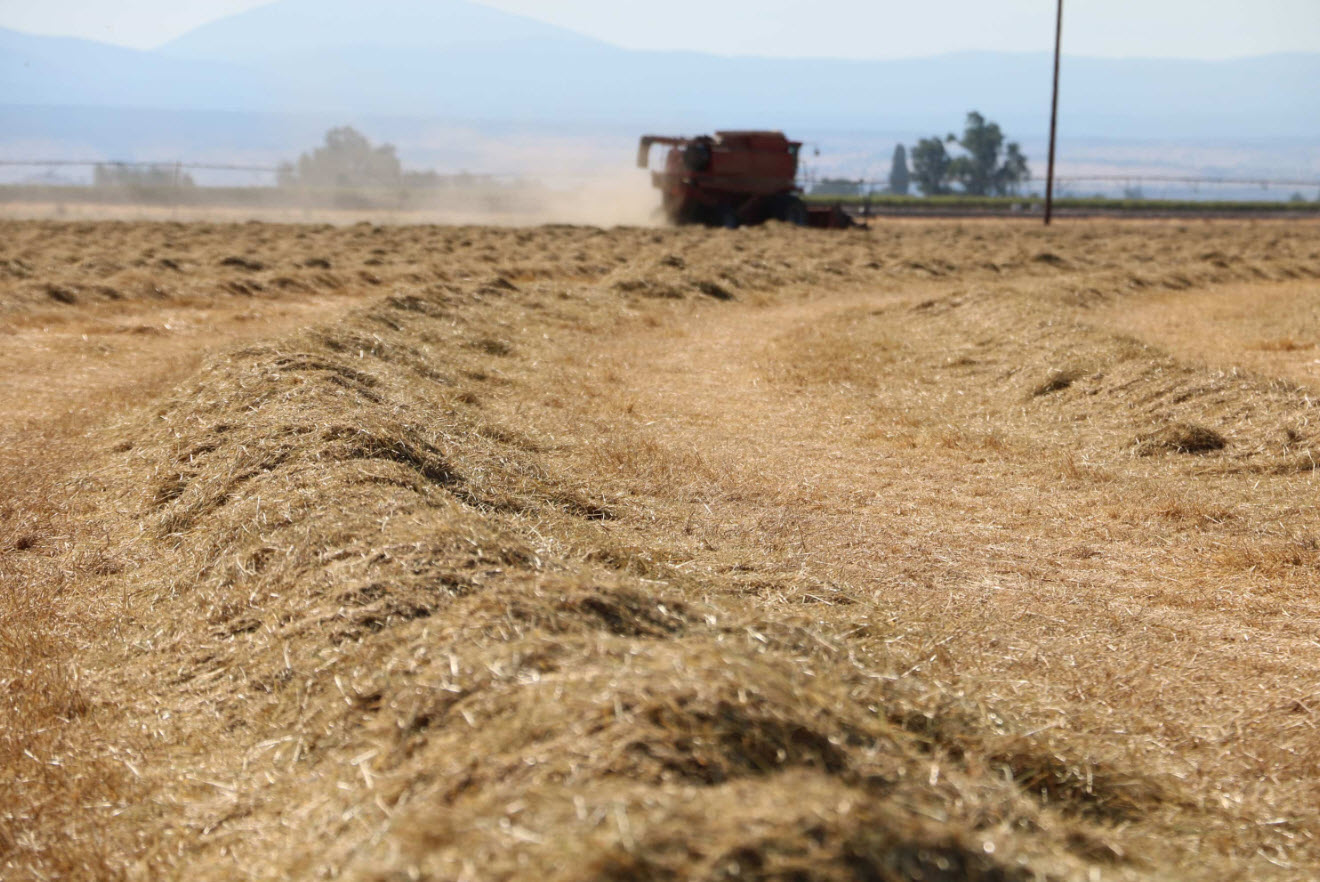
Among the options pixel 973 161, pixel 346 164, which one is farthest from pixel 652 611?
pixel 973 161

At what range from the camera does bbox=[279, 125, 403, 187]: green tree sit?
7100 centimetres

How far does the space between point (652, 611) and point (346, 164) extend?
277 ft

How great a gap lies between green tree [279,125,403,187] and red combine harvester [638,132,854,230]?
103ft

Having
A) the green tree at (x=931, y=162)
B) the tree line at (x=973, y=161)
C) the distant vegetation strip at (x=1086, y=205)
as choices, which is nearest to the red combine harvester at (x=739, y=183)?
the distant vegetation strip at (x=1086, y=205)

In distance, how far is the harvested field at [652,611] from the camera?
331 centimetres

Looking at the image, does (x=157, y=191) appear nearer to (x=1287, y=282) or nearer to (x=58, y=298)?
(x=58, y=298)

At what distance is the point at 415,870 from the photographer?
9.59ft

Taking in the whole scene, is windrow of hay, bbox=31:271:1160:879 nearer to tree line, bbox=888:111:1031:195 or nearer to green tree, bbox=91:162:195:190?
green tree, bbox=91:162:195:190

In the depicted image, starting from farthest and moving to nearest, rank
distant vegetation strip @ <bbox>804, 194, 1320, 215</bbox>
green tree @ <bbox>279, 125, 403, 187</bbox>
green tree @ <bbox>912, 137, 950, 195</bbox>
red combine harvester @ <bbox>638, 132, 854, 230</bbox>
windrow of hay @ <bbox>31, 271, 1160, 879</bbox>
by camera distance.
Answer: green tree @ <bbox>912, 137, 950, 195</bbox> < green tree @ <bbox>279, 125, 403, 187</bbox> < distant vegetation strip @ <bbox>804, 194, 1320, 215</bbox> < red combine harvester @ <bbox>638, 132, 854, 230</bbox> < windrow of hay @ <bbox>31, 271, 1160, 879</bbox>

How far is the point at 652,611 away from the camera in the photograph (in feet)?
14.9

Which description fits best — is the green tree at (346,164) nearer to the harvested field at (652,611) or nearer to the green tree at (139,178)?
the green tree at (139,178)

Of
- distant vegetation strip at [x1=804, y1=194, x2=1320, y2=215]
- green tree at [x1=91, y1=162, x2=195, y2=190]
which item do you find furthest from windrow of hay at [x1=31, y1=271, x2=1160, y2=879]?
distant vegetation strip at [x1=804, y1=194, x2=1320, y2=215]

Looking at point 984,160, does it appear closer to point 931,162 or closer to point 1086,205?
point 931,162

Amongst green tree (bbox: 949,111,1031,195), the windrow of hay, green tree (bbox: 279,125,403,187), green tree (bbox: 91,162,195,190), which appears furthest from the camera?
green tree (bbox: 949,111,1031,195)
